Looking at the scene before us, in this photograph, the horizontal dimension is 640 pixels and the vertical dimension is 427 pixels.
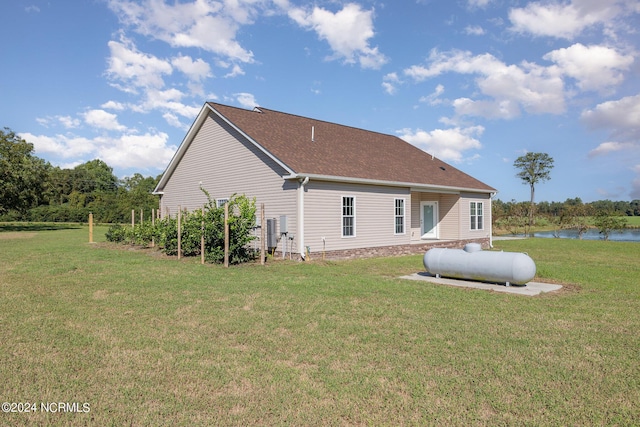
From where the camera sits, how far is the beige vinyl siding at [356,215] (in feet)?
45.9

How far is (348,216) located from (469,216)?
9426 mm

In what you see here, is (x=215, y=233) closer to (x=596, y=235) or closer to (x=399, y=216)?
(x=399, y=216)

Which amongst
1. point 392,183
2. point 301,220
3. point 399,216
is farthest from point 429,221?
point 301,220

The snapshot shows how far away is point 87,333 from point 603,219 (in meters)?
30.2

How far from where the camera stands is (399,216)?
56.9 ft

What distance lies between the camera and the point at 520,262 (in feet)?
28.7

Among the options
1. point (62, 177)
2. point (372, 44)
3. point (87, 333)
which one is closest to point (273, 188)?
point (372, 44)

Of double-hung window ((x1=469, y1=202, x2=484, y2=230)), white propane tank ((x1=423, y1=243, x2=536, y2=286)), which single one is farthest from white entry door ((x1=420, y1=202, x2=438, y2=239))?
white propane tank ((x1=423, y1=243, x2=536, y2=286))

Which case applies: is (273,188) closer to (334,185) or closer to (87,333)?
(334,185)

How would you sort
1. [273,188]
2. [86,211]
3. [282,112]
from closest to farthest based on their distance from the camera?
[273,188] < [282,112] < [86,211]

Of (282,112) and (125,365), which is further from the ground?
(282,112)

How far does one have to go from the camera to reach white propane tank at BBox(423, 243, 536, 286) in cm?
877

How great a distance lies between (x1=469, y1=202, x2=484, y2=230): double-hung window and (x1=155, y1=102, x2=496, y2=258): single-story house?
0.05 meters

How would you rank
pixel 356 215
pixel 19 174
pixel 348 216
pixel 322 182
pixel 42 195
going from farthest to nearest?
pixel 42 195 → pixel 19 174 → pixel 356 215 → pixel 348 216 → pixel 322 182
